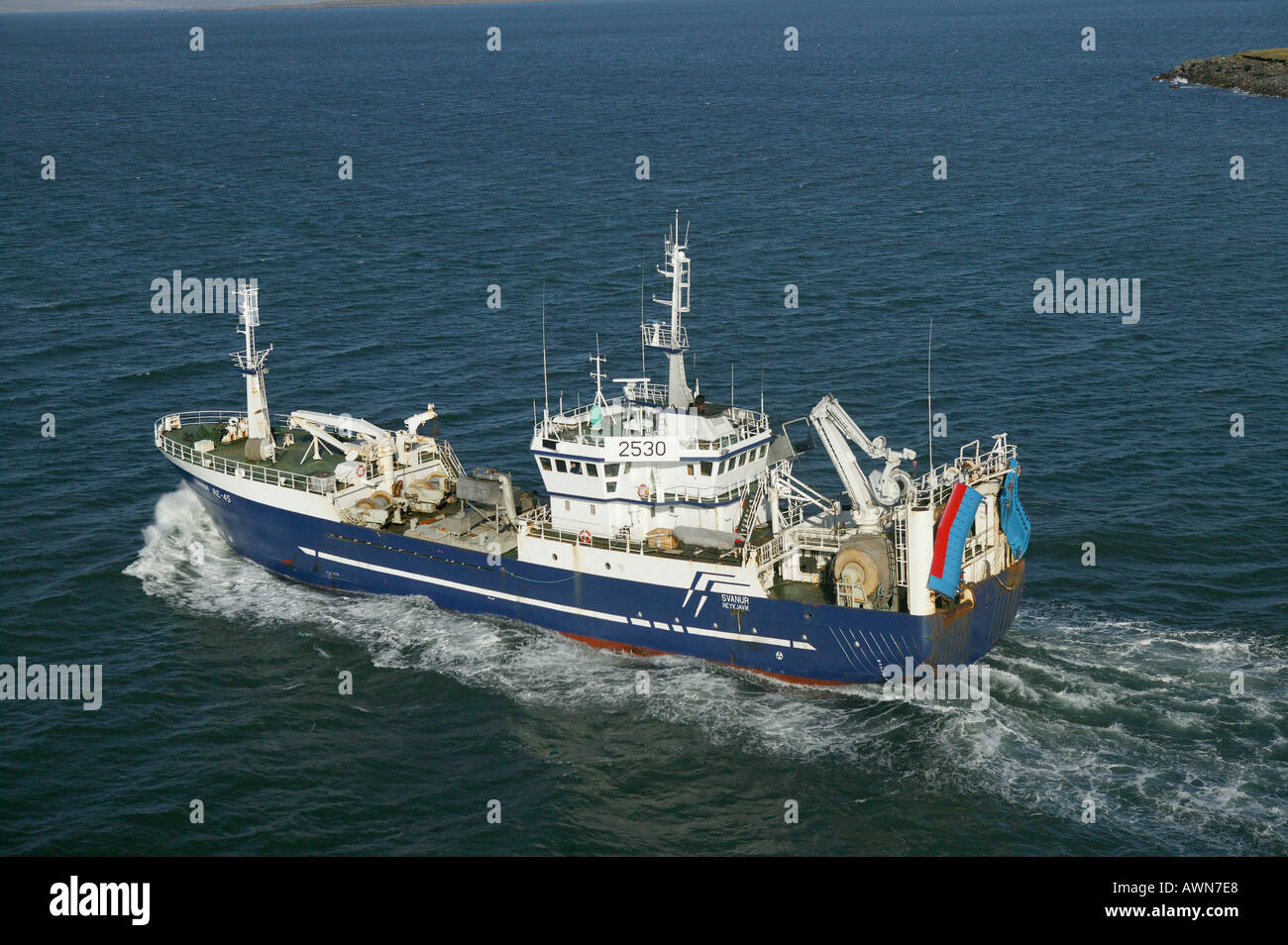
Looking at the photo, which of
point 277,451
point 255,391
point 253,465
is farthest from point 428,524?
point 255,391

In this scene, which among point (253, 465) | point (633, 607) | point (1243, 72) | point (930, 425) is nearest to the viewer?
point (633, 607)

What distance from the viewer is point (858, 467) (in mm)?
44250

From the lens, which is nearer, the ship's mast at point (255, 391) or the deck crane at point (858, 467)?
the deck crane at point (858, 467)

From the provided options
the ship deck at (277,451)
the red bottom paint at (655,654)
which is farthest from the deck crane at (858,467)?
the ship deck at (277,451)

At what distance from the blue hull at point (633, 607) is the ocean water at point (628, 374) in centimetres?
88

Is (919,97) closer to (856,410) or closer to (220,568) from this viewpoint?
(856,410)

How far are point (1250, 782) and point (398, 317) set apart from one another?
5629cm

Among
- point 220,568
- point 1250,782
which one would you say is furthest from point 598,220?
point 1250,782

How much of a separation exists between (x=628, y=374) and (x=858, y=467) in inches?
1068

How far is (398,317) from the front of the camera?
80.5 m

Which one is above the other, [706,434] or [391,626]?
[706,434]

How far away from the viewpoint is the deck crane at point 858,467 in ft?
145

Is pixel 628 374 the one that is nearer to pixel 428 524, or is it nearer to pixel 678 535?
pixel 428 524

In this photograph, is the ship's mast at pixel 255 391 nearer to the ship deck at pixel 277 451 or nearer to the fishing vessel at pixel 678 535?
the ship deck at pixel 277 451
